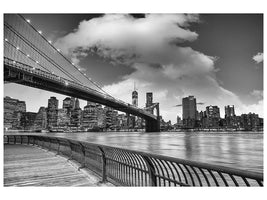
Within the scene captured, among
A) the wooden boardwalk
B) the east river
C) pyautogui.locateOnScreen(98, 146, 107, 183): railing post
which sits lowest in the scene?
the east river

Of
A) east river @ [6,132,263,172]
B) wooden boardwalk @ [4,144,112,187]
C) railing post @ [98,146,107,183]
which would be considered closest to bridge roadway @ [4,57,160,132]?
east river @ [6,132,263,172]

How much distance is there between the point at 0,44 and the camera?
5.68 meters

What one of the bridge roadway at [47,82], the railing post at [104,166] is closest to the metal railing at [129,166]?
the railing post at [104,166]

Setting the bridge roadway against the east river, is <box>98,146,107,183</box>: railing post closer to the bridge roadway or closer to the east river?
the east river

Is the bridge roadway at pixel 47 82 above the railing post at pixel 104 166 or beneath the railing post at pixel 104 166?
above

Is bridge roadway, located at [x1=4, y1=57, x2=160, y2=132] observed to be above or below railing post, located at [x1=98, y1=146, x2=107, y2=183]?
above

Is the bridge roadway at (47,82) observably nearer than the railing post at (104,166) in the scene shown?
No

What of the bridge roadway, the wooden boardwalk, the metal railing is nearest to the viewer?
the metal railing

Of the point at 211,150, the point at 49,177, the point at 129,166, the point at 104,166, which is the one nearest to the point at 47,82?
the point at 211,150

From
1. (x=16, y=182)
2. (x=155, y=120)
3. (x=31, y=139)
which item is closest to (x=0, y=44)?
(x=16, y=182)

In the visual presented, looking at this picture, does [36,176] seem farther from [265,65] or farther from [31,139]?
[31,139]

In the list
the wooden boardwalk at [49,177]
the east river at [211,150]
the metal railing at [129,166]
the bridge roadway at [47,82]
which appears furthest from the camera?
the bridge roadway at [47,82]

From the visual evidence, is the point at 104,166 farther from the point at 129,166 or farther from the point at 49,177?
the point at 49,177

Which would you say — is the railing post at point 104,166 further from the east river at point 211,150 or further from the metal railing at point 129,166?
the east river at point 211,150
